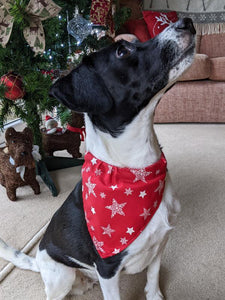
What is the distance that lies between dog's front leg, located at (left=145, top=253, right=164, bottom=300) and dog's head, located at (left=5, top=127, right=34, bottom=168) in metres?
0.91

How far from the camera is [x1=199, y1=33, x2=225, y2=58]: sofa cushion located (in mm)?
3059

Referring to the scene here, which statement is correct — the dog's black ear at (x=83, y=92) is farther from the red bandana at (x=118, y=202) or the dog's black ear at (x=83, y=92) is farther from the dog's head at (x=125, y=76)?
the red bandana at (x=118, y=202)

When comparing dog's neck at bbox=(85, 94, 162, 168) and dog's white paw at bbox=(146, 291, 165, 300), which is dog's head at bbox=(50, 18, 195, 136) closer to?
dog's neck at bbox=(85, 94, 162, 168)

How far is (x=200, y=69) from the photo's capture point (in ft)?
8.25

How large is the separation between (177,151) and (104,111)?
1503mm

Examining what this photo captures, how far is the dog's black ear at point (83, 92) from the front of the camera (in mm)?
732

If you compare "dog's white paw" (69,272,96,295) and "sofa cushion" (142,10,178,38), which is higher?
"sofa cushion" (142,10,178,38)

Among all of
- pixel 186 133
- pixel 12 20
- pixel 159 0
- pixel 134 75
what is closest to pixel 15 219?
pixel 12 20

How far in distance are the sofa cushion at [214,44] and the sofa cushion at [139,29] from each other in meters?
0.70

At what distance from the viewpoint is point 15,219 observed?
154cm

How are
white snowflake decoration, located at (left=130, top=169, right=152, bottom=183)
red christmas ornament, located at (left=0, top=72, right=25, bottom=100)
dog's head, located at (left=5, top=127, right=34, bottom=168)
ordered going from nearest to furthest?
1. white snowflake decoration, located at (left=130, top=169, right=152, bottom=183)
2. red christmas ornament, located at (left=0, top=72, right=25, bottom=100)
3. dog's head, located at (left=5, top=127, right=34, bottom=168)

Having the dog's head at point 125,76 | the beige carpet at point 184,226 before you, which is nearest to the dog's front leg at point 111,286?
the beige carpet at point 184,226

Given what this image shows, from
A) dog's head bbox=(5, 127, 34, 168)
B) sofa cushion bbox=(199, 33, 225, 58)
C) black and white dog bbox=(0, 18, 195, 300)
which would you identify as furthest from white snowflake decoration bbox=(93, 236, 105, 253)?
sofa cushion bbox=(199, 33, 225, 58)

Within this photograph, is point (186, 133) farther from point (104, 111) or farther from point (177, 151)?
point (104, 111)
